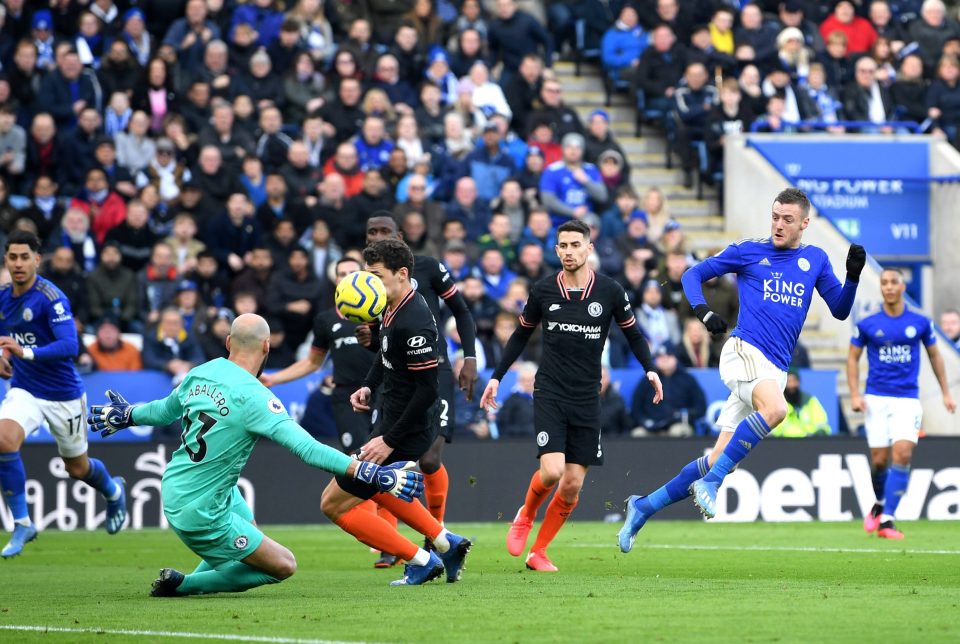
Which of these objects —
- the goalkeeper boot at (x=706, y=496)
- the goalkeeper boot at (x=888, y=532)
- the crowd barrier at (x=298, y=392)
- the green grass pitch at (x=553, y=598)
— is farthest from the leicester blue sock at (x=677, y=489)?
the crowd barrier at (x=298, y=392)

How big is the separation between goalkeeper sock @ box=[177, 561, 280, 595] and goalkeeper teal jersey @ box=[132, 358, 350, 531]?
0.50 meters

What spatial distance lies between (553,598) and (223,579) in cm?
202

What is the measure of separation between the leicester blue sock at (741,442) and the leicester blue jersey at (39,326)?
5.30 meters

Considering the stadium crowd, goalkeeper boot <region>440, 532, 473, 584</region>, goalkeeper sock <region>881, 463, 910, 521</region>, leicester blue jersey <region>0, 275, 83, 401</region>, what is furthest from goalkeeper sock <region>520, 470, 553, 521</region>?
the stadium crowd

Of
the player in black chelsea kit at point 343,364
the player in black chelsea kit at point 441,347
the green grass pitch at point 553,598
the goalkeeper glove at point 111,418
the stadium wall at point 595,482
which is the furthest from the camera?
the stadium wall at point 595,482

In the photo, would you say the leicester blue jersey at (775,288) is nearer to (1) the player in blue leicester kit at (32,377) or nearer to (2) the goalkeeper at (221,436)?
(2) the goalkeeper at (221,436)

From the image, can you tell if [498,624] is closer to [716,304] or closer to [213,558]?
[213,558]

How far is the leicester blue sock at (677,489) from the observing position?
11422 mm

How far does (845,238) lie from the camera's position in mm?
23703

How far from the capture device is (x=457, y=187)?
22125mm

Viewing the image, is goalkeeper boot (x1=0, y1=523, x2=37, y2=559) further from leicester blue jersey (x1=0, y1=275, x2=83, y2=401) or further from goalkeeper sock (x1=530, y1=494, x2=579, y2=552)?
goalkeeper sock (x1=530, y1=494, x2=579, y2=552)

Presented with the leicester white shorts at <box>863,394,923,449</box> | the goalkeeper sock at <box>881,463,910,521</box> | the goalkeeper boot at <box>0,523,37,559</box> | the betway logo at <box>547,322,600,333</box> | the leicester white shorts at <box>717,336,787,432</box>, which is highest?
the betway logo at <box>547,322,600,333</box>

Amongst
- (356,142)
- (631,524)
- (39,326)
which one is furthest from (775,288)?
(356,142)

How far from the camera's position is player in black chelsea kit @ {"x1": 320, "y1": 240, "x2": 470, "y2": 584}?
10266 millimetres
